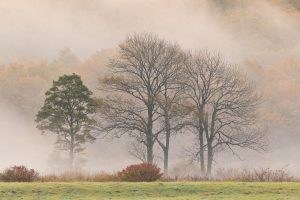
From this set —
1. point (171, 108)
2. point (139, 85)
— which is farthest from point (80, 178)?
point (139, 85)

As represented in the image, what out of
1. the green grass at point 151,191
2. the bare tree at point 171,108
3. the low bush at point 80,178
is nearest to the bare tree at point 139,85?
the bare tree at point 171,108

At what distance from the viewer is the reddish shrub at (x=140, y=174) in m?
32.8

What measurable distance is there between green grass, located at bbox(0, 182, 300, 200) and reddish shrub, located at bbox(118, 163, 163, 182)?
3.95 m

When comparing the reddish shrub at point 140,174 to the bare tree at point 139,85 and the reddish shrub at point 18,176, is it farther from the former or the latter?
the bare tree at point 139,85

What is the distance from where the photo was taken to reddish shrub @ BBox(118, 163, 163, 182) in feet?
108

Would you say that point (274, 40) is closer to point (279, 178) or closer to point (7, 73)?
point (7, 73)

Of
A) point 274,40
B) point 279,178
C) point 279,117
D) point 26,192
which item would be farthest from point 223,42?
point 26,192

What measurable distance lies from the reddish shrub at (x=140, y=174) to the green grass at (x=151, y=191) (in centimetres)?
395

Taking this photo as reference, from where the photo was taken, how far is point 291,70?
422 ft

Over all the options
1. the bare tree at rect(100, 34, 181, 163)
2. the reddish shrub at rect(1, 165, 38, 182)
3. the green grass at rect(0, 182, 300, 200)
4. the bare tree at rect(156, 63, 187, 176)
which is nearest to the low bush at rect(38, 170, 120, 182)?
the reddish shrub at rect(1, 165, 38, 182)

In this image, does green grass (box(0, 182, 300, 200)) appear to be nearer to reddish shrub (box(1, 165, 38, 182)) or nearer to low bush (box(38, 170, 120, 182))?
low bush (box(38, 170, 120, 182))

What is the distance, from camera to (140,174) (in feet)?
108

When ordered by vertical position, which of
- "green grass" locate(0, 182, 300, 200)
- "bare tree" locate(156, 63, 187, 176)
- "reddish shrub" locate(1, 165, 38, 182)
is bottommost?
"green grass" locate(0, 182, 300, 200)

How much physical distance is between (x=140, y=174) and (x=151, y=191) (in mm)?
6111
